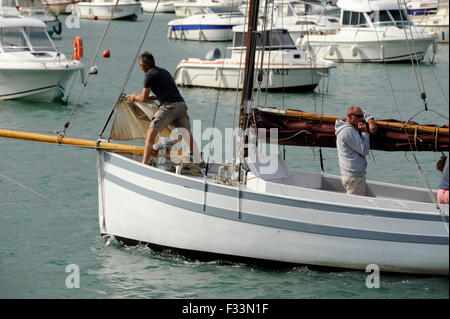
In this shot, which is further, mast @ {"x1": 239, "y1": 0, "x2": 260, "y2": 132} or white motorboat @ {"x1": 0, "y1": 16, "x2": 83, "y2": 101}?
white motorboat @ {"x1": 0, "y1": 16, "x2": 83, "y2": 101}

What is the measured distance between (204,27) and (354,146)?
113ft

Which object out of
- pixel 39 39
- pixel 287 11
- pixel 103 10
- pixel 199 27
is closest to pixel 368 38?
pixel 287 11

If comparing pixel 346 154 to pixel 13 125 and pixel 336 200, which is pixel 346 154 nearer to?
pixel 336 200

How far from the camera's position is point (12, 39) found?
2386 cm

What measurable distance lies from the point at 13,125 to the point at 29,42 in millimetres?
4098

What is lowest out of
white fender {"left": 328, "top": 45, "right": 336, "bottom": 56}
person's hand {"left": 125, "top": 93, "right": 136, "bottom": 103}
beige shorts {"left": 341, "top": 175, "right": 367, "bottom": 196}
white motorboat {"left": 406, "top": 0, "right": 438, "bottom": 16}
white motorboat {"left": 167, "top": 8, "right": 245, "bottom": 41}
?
beige shorts {"left": 341, "top": 175, "right": 367, "bottom": 196}

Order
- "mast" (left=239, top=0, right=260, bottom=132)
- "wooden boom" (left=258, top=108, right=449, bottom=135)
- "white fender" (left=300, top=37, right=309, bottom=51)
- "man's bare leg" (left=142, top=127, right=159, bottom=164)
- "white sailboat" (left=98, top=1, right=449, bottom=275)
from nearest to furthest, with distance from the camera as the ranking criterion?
"white sailboat" (left=98, top=1, right=449, bottom=275) → "wooden boom" (left=258, top=108, right=449, bottom=135) → "mast" (left=239, top=0, right=260, bottom=132) → "man's bare leg" (left=142, top=127, right=159, bottom=164) → "white fender" (left=300, top=37, right=309, bottom=51)

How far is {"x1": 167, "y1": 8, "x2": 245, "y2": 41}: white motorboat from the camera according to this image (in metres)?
43.8

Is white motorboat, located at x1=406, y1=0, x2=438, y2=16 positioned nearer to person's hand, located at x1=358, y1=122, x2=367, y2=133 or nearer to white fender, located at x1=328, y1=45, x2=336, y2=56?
white fender, located at x1=328, y1=45, x2=336, y2=56

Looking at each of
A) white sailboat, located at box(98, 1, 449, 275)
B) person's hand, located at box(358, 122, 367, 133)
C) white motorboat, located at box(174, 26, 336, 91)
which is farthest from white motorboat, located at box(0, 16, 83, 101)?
person's hand, located at box(358, 122, 367, 133)

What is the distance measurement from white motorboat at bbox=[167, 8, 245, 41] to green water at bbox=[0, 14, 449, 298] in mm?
15970

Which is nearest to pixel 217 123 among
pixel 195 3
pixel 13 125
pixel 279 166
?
pixel 13 125

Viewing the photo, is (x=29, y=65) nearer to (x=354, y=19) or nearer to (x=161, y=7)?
(x=354, y=19)

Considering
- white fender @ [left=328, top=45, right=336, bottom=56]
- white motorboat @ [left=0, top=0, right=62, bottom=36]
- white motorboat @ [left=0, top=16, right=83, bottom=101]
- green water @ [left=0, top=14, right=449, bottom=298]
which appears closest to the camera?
green water @ [left=0, top=14, right=449, bottom=298]
